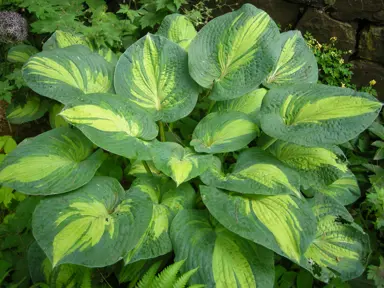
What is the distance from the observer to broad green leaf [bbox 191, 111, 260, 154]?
1.83 meters

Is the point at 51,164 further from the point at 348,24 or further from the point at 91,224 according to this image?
the point at 348,24

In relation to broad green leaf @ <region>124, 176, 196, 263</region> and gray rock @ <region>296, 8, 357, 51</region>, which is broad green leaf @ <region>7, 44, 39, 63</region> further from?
gray rock @ <region>296, 8, 357, 51</region>

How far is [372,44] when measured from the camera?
288cm

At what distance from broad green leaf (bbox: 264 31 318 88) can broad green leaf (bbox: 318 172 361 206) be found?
23.0 inches

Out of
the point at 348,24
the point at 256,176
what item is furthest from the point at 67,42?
the point at 348,24

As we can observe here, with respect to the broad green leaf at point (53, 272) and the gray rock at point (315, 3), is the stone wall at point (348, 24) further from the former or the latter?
the broad green leaf at point (53, 272)

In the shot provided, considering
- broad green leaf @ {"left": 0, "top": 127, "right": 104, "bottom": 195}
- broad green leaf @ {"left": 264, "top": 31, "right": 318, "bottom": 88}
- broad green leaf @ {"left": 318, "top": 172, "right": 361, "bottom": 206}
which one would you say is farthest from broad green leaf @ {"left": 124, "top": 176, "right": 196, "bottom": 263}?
broad green leaf @ {"left": 264, "top": 31, "right": 318, "bottom": 88}

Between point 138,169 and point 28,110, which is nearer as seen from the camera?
point 138,169

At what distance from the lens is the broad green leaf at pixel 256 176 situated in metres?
1.62

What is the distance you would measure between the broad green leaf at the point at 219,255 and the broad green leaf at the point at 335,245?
26cm

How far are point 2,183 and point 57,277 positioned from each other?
46 cm

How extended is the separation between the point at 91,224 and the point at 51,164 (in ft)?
1.19

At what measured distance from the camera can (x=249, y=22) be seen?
2.05m

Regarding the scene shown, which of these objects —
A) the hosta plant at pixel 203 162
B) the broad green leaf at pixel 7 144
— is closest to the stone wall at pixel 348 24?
the hosta plant at pixel 203 162
